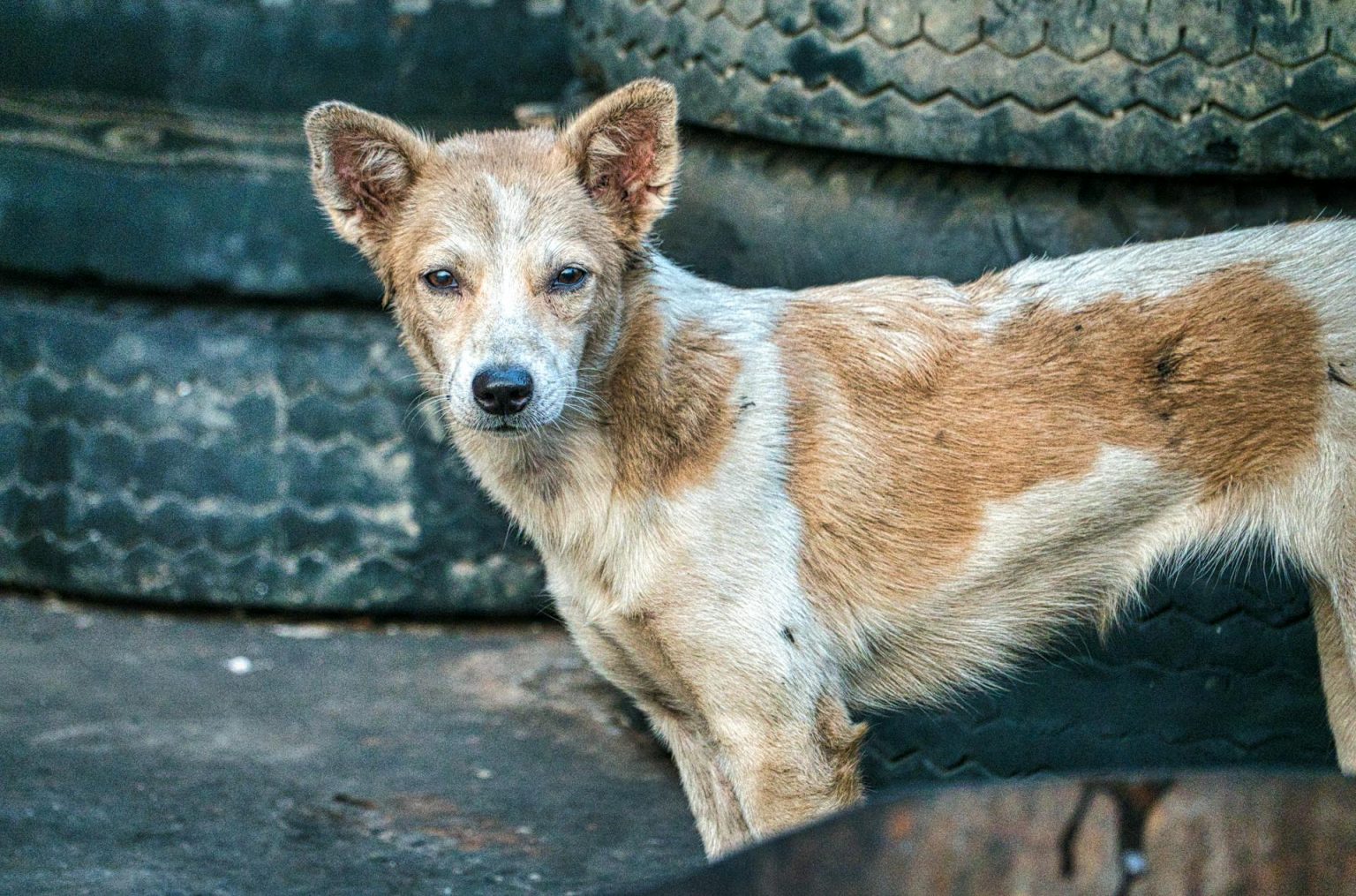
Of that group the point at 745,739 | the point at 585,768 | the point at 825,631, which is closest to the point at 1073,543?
the point at 825,631

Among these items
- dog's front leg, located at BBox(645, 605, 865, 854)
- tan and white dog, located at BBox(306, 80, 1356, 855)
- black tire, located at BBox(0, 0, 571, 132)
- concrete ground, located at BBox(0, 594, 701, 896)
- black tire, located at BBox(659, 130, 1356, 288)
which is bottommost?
concrete ground, located at BBox(0, 594, 701, 896)

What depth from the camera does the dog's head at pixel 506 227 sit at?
3.14 meters

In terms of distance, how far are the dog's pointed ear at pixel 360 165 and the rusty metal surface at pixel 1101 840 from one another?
7.05 feet

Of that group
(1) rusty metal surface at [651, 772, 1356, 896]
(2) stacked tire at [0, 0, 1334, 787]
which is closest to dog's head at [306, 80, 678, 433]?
(2) stacked tire at [0, 0, 1334, 787]

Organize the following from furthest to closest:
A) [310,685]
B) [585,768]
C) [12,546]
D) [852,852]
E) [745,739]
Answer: [12,546] → [310,685] → [585,768] → [745,739] → [852,852]

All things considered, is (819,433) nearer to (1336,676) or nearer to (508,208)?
(508,208)

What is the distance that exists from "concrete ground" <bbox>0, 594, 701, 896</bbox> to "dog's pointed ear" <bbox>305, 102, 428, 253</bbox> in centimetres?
147

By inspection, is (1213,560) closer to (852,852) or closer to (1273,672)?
(1273,672)

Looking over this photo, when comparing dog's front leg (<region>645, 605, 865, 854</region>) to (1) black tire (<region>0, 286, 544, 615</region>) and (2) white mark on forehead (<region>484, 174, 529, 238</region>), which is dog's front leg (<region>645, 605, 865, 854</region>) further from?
(1) black tire (<region>0, 286, 544, 615</region>)

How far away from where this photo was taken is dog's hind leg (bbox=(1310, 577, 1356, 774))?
11.0ft

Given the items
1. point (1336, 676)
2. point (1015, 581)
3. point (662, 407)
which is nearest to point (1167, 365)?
point (1015, 581)

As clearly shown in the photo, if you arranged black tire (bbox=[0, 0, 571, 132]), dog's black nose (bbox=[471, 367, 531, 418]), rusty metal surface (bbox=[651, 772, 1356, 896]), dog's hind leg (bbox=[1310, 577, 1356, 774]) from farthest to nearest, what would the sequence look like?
1. black tire (bbox=[0, 0, 571, 132])
2. dog's hind leg (bbox=[1310, 577, 1356, 774])
3. dog's black nose (bbox=[471, 367, 531, 418])
4. rusty metal surface (bbox=[651, 772, 1356, 896])

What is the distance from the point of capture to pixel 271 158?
4836 millimetres

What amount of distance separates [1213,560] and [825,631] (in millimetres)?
893
